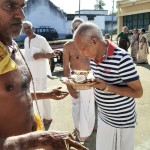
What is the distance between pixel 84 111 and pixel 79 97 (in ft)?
0.81

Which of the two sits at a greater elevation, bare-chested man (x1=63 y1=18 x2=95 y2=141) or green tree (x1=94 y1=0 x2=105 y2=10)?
green tree (x1=94 y1=0 x2=105 y2=10)

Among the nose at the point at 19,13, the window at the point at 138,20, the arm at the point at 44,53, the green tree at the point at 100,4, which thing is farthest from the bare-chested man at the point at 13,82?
the green tree at the point at 100,4

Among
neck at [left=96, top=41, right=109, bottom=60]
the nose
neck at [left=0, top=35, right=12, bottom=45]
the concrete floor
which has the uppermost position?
the nose

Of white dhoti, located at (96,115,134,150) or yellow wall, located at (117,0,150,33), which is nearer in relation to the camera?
white dhoti, located at (96,115,134,150)

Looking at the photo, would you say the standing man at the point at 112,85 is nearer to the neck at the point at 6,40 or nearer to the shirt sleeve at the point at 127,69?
the shirt sleeve at the point at 127,69

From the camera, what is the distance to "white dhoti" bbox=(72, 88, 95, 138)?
4977 mm

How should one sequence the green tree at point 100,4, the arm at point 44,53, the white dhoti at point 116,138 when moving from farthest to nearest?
the green tree at point 100,4, the arm at point 44,53, the white dhoti at point 116,138

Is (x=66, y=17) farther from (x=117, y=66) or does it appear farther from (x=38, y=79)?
(x=117, y=66)

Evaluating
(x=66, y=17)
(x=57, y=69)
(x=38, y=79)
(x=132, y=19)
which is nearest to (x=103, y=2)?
(x=66, y=17)

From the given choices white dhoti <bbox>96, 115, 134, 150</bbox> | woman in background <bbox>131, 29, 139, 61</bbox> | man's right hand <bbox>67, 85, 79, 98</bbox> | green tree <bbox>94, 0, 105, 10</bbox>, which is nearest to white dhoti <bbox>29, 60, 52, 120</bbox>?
man's right hand <bbox>67, 85, 79, 98</bbox>

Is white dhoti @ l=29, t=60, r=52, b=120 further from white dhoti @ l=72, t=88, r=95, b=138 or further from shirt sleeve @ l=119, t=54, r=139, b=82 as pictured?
shirt sleeve @ l=119, t=54, r=139, b=82

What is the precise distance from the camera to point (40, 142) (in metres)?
1.81

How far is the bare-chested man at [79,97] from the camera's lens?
497 cm

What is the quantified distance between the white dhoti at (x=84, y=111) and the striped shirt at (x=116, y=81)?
1.58 metres
